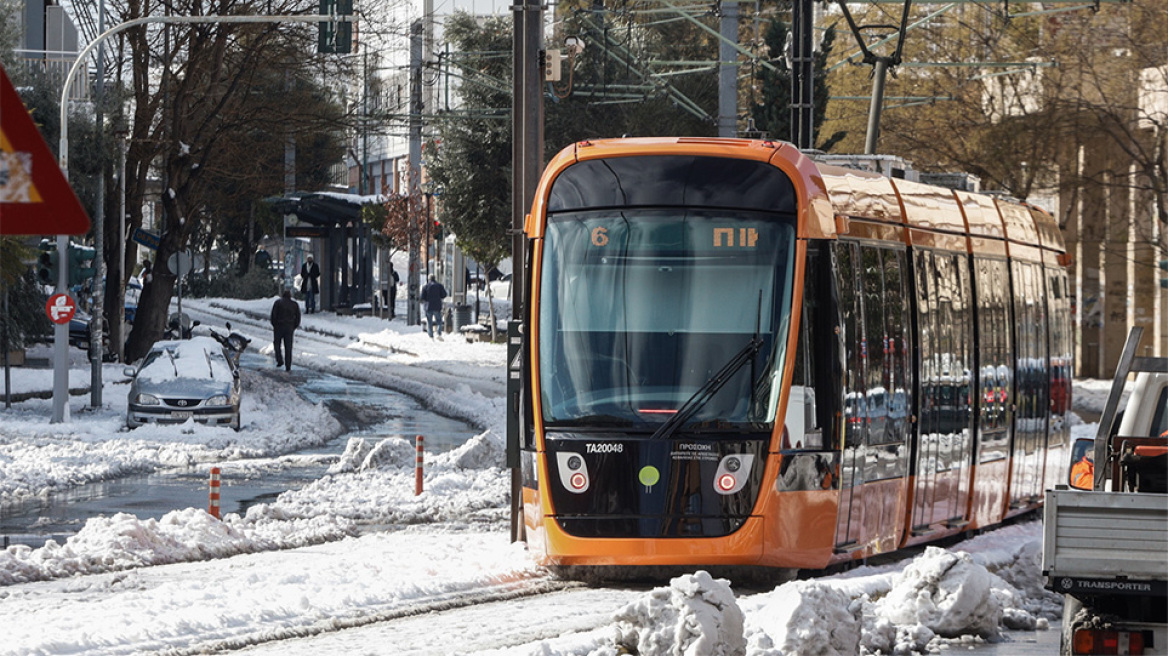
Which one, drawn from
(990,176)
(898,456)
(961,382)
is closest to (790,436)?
(898,456)

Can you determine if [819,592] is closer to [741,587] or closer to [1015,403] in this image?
[741,587]

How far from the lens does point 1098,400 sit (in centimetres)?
4212

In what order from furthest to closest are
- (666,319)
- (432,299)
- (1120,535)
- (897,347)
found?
(432,299), (897,347), (666,319), (1120,535)

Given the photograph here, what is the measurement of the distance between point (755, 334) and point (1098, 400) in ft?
103

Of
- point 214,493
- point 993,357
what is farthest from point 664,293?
point 214,493

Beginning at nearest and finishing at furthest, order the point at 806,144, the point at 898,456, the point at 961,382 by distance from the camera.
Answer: the point at 898,456 → the point at 961,382 → the point at 806,144

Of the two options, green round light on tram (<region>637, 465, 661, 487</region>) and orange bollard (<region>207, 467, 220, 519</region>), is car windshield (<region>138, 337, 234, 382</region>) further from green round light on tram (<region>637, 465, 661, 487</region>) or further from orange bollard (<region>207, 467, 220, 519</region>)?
green round light on tram (<region>637, 465, 661, 487</region>)

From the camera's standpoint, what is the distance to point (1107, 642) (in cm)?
813

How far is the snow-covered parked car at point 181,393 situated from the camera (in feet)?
94.5

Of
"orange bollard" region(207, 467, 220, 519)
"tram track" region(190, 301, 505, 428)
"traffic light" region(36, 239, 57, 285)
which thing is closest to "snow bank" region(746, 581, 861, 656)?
"orange bollard" region(207, 467, 220, 519)

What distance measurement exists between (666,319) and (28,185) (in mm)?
7194

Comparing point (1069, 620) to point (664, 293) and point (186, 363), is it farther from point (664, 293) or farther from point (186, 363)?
point (186, 363)

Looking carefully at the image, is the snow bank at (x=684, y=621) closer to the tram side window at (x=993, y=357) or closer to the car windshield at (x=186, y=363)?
the tram side window at (x=993, y=357)


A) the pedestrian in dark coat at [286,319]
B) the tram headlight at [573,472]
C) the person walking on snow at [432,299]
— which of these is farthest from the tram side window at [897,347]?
the person walking on snow at [432,299]
